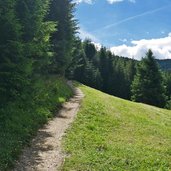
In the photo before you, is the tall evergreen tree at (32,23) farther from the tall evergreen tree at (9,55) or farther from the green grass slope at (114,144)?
the green grass slope at (114,144)

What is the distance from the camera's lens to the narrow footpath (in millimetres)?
14133

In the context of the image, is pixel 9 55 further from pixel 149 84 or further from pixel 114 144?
pixel 149 84

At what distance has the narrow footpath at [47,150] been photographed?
14.1 metres

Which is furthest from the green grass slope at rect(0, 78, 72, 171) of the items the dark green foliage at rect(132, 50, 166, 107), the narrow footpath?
the dark green foliage at rect(132, 50, 166, 107)

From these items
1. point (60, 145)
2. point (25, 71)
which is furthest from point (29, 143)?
point (25, 71)

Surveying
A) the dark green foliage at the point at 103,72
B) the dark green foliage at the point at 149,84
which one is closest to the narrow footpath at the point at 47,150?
the dark green foliage at the point at 149,84

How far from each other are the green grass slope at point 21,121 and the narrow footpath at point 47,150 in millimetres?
337

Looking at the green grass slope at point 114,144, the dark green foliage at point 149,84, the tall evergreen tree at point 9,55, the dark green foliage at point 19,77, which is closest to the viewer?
the green grass slope at point 114,144

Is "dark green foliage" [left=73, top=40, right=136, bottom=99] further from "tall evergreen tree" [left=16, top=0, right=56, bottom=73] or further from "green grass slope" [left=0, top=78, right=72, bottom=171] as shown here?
"tall evergreen tree" [left=16, top=0, right=56, bottom=73]

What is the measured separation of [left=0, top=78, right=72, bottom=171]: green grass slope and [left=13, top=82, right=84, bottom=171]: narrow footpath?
0.34 m

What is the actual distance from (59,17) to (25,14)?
75.9 feet

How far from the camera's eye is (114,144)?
18.3m

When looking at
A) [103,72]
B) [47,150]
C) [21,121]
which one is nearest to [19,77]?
[21,121]

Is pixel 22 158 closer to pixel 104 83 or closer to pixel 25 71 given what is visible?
pixel 25 71
